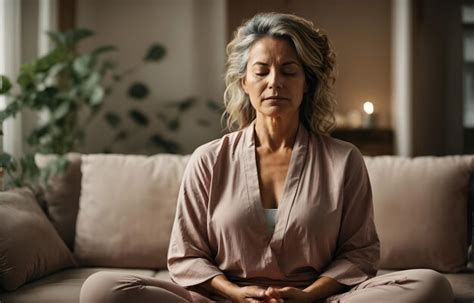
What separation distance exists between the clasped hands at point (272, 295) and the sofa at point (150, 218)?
0.65m

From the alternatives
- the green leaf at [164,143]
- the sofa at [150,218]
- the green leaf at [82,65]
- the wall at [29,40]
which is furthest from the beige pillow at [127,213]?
the green leaf at [164,143]

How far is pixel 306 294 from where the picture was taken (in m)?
1.90

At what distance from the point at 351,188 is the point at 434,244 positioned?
600 millimetres

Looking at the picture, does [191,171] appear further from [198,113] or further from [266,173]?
[198,113]

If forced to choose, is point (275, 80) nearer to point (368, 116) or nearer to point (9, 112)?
point (9, 112)

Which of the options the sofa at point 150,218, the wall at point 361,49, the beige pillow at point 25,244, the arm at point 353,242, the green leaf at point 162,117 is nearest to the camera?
the arm at point 353,242

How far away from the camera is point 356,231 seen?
2.04 metres

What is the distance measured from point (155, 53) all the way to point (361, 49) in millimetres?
1630

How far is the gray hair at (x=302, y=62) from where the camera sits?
206cm

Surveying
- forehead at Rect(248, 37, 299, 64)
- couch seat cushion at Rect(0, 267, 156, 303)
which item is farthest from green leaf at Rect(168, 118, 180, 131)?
forehead at Rect(248, 37, 299, 64)

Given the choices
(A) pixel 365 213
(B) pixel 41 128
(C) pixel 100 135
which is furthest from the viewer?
(C) pixel 100 135

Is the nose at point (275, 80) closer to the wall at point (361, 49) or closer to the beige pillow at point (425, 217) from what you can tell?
the beige pillow at point (425, 217)

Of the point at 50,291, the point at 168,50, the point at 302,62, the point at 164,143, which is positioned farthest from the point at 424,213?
the point at 168,50

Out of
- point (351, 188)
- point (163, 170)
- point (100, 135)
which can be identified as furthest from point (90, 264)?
point (100, 135)
